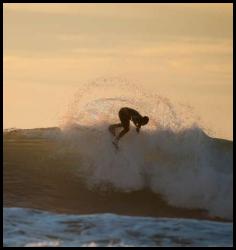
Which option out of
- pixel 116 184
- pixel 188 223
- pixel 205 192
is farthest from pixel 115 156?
pixel 188 223

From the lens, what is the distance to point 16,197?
899 inches

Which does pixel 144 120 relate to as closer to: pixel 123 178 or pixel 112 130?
pixel 112 130

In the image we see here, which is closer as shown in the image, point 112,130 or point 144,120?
point 144,120

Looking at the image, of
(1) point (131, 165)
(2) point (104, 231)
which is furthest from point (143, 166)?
(2) point (104, 231)

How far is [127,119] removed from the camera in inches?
942

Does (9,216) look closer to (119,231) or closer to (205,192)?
(119,231)

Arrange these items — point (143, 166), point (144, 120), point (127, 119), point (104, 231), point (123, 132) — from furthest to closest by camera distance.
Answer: point (143, 166) → point (123, 132) → point (127, 119) → point (144, 120) → point (104, 231)

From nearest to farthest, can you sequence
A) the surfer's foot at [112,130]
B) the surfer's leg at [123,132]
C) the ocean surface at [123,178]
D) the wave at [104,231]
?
the wave at [104,231] → the ocean surface at [123,178] → the surfer's leg at [123,132] → the surfer's foot at [112,130]

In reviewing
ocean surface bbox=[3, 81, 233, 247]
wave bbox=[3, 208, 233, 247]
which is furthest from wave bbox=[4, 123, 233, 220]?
wave bbox=[3, 208, 233, 247]

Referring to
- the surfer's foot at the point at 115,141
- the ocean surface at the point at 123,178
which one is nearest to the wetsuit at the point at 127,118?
the surfer's foot at the point at 115,141

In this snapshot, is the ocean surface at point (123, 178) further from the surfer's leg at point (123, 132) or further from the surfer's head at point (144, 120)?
the surfer's head at point (144, 120)

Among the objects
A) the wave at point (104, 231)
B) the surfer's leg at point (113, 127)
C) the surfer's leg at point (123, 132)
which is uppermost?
the surfer's leg at point (113, 127)

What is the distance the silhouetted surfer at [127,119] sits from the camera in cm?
2367

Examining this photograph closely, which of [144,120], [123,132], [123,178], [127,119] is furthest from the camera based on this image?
[123,132]
